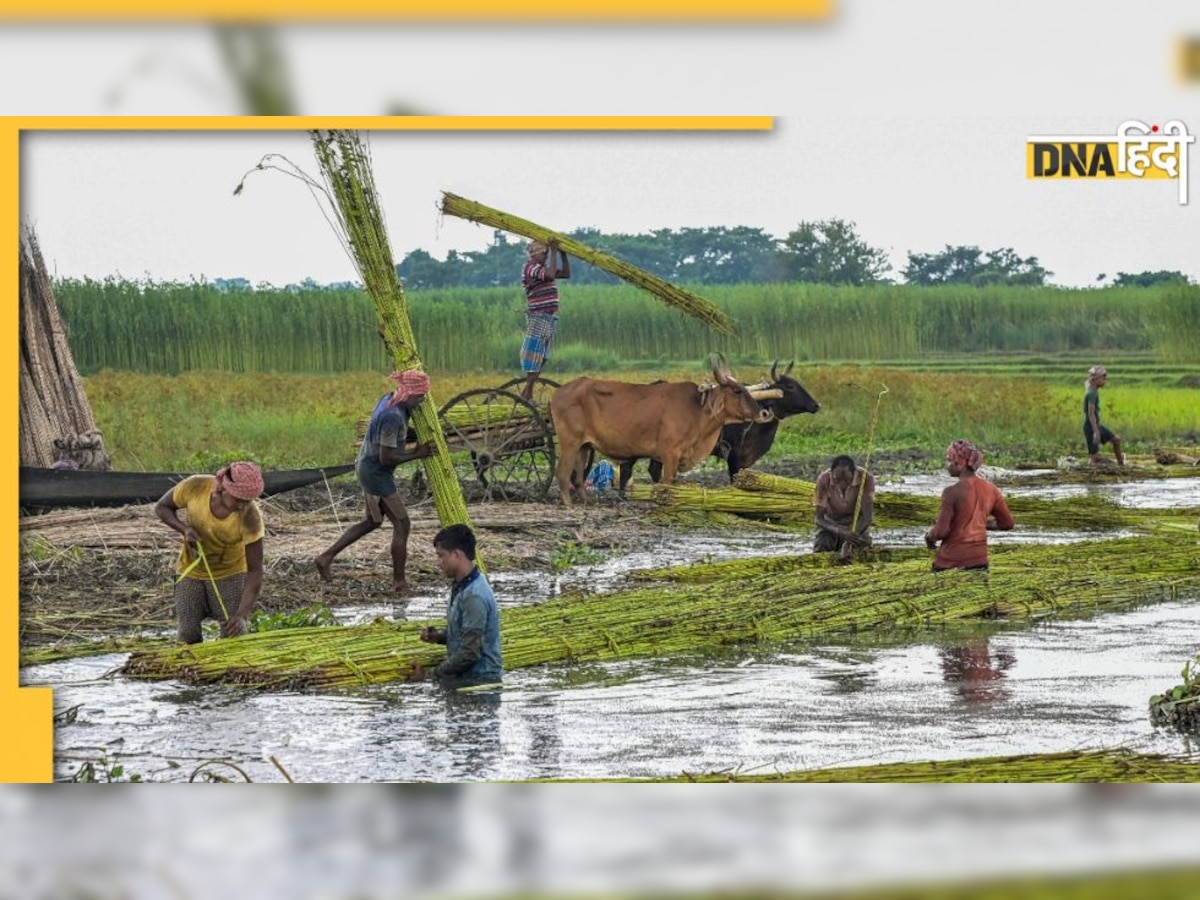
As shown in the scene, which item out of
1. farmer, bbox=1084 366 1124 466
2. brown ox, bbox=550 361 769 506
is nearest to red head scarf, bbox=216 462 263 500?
farmer, bbox=1084 366 1124 466

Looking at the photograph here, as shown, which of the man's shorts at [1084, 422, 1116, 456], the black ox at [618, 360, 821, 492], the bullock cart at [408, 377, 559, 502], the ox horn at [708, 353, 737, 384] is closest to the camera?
the ox horn at [708, 353, 737, 384]

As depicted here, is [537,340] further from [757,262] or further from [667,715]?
[667,715]

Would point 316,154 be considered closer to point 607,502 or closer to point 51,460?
point 51,460

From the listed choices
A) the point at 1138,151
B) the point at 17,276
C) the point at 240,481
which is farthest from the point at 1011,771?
the point at 17,276

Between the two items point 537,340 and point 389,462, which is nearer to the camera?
point 389,462

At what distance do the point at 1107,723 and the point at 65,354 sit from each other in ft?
21.0

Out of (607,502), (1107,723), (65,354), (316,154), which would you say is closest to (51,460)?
(65,354)

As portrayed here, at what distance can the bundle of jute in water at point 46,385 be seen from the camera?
10.1 m

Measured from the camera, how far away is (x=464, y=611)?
8.45 metres

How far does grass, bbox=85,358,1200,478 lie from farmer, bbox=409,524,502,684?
10.3 ft

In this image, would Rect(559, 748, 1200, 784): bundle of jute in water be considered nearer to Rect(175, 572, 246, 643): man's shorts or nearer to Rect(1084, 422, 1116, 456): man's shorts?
Rect(175, 572, 246, 643): man's shorts

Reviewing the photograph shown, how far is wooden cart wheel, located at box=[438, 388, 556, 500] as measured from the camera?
14.4m

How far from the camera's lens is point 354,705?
8.51 meters

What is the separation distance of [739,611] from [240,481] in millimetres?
3020
